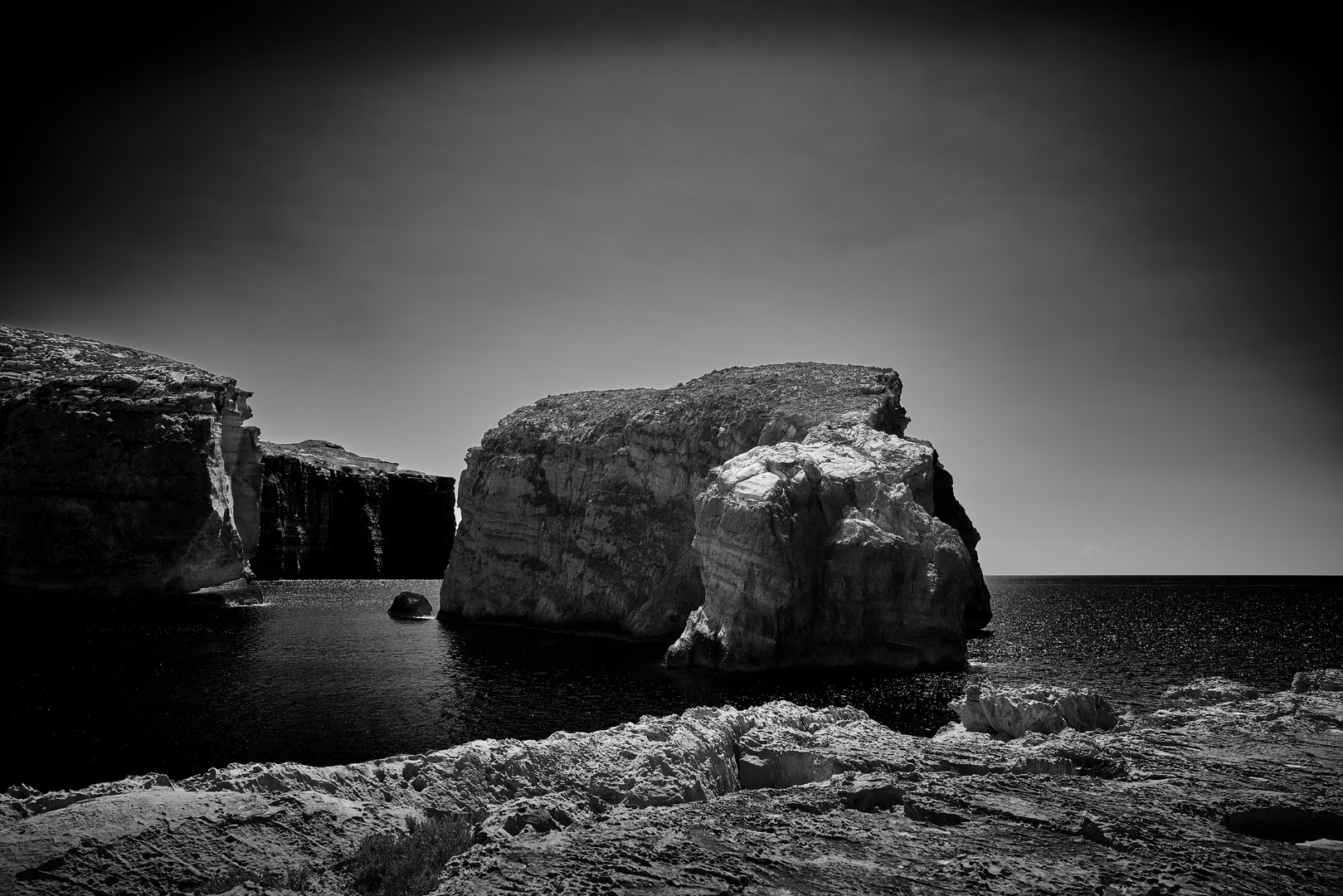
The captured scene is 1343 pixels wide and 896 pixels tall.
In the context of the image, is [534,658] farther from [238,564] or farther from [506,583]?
[238,564]

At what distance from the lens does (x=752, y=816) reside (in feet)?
33.5

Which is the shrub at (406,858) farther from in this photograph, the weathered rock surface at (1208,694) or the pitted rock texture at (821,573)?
the pitted rock texture at (821,573)

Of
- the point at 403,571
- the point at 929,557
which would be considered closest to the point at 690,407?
the point at 929,557

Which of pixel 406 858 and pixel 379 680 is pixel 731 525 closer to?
pixel 379 680

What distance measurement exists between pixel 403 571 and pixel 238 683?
4097 inches

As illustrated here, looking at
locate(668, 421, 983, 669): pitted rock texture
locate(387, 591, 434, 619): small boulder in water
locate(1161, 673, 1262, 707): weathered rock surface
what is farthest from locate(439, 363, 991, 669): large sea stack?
locate(1161, 673, 1262, 707): weathered rock surface

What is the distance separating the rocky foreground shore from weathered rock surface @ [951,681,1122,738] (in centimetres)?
298

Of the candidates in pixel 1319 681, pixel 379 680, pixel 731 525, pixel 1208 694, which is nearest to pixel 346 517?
pixel 379 680

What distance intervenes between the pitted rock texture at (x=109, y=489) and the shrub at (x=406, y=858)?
71.2 m

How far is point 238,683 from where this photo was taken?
Result: 34.7m

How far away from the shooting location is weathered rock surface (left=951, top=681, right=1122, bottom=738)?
19188 millimetres

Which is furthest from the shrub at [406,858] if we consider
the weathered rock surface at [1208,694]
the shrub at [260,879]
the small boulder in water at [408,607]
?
the small boulder in water at [408,607]

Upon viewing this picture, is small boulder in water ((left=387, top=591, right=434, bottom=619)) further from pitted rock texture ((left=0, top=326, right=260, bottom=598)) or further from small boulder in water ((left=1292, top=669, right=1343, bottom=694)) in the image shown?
small boulder in water ((left=1292, top=669, right=1343, bottom=694))

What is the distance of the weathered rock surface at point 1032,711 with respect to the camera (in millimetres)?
19188
